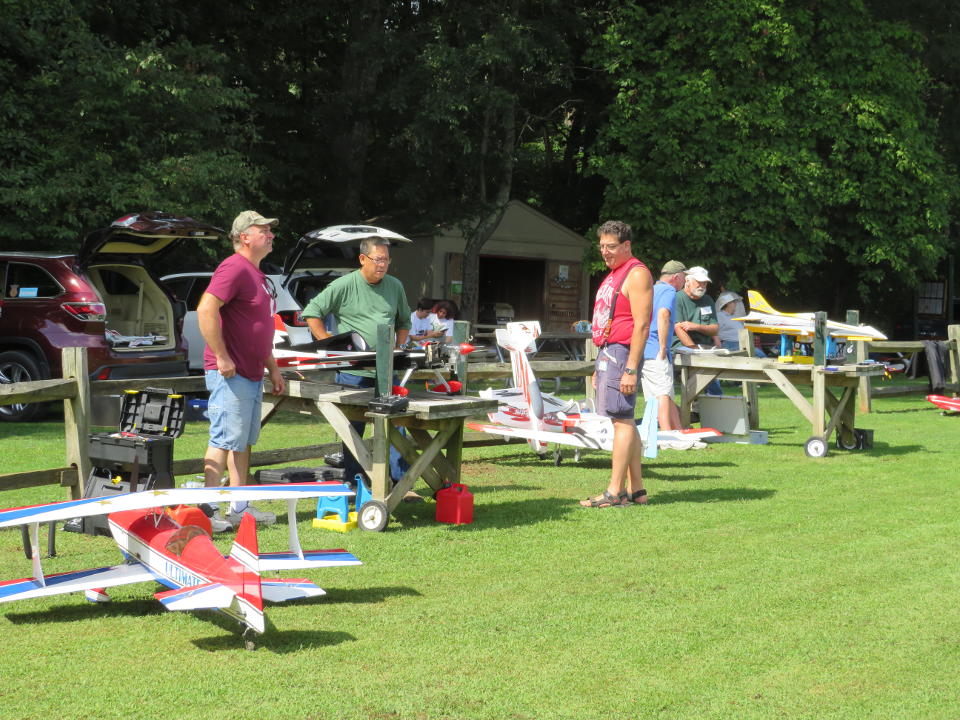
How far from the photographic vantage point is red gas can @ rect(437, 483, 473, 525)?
23.9 feet

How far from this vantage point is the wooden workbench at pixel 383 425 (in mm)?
7043

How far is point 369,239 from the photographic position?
7.47 m

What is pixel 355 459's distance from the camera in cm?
761

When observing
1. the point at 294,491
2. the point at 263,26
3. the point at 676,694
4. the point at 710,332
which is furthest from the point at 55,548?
the point at 263,26

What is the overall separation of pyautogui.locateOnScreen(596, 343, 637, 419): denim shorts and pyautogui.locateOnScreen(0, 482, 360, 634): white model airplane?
268 centimetres

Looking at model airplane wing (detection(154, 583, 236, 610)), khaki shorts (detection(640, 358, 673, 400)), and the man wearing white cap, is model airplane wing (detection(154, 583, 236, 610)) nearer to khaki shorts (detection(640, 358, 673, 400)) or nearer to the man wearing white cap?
khaki shorts (detection(640, 358, 673, 400))

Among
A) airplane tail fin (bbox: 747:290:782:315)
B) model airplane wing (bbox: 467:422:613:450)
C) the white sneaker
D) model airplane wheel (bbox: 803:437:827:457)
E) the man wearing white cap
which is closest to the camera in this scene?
the white sneaker

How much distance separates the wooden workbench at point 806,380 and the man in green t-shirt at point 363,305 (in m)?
4.99

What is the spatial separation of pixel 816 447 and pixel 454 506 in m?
4.91

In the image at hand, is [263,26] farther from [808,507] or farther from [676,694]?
[676,694]

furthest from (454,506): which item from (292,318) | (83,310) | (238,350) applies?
(292,318)

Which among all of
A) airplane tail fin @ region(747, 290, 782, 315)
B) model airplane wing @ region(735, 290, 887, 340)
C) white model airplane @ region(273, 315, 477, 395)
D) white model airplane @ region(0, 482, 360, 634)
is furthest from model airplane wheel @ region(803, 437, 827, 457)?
white model airplane @ region(0, 482, 360, 634)

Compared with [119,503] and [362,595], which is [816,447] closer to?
[362,595]

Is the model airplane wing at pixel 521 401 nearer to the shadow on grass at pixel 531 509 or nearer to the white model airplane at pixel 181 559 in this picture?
the shadow on grass at pixel 531 509
